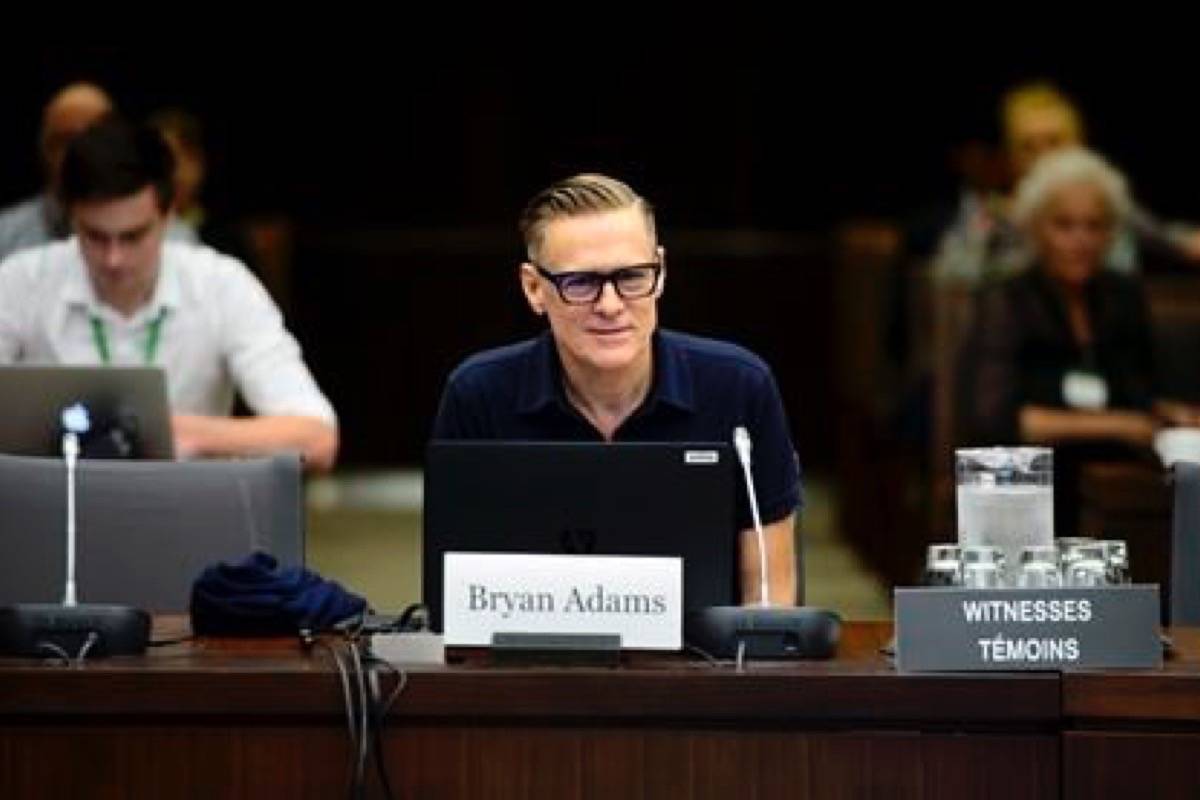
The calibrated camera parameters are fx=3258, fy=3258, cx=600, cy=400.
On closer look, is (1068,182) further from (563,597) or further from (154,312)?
(563,597)

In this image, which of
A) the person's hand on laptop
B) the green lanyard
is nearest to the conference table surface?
the person's hand on laptop

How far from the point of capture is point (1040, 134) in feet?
30.2

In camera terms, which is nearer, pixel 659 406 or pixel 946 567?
pixel 946 567

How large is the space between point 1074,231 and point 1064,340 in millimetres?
252

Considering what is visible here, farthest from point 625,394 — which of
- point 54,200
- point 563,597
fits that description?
point 54,200

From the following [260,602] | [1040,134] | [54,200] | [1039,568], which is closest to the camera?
[1039,568]

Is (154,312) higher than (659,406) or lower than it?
higher

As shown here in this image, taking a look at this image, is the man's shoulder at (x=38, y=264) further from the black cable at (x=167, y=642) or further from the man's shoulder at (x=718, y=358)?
the black cable at (x=167, y=642)

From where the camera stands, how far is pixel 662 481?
4.27 m

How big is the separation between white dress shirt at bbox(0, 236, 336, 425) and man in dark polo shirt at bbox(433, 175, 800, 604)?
55.5 inches

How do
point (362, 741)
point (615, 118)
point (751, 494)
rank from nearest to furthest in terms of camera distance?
point (362, 741), point (751, 494), point (615, 118)

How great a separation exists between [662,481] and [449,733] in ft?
1.69

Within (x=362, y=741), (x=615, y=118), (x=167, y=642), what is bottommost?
(x=362, y=741)

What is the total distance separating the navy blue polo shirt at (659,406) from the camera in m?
4.82
